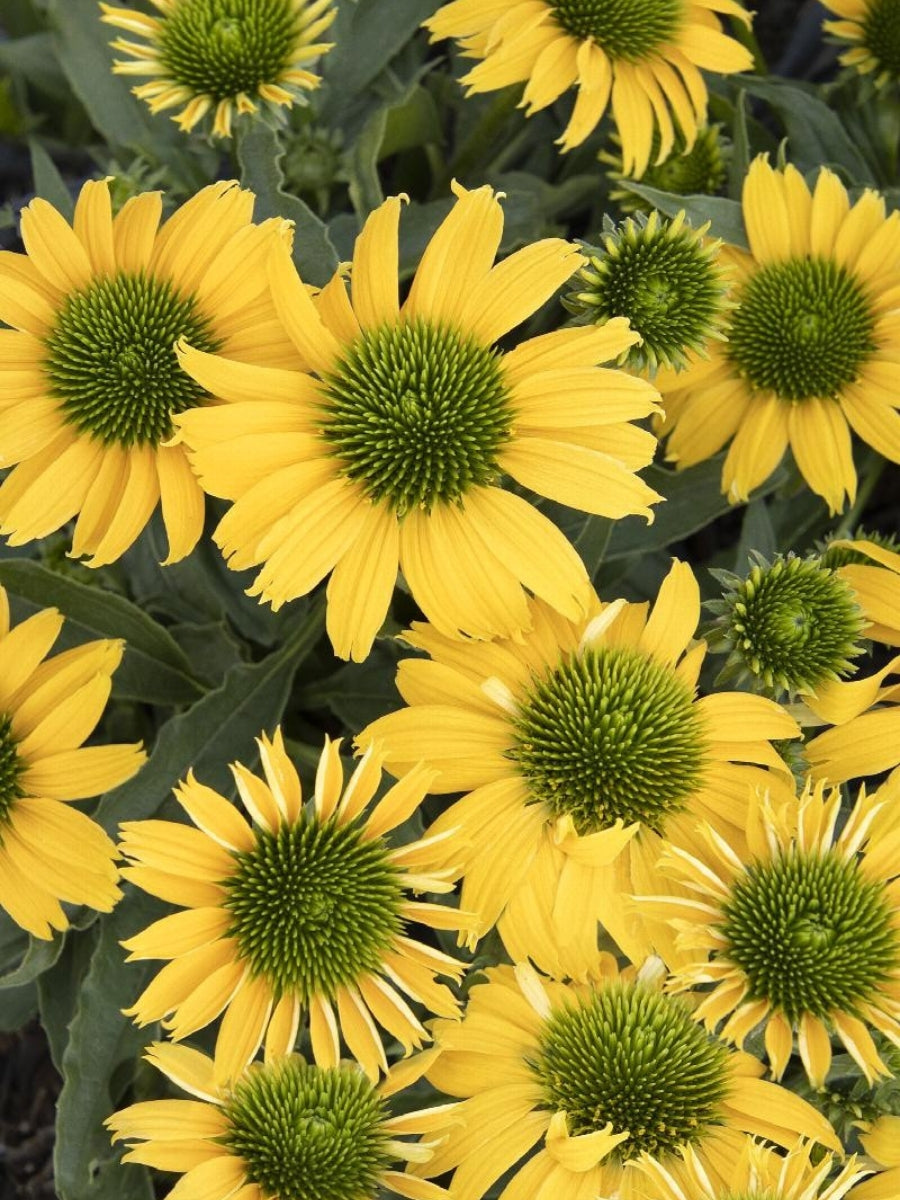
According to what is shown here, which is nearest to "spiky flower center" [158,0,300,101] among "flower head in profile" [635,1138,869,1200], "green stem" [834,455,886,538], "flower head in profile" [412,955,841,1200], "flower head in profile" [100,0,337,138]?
"flower head in profile" [100,0,337,138]

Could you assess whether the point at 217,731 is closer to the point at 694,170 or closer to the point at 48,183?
the point at 48,183

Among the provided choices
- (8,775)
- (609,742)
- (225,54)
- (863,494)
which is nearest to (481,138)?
(225,54)

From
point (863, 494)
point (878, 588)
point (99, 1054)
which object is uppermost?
point (878, 588)

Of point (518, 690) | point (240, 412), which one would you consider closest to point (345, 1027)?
point (518, 690)

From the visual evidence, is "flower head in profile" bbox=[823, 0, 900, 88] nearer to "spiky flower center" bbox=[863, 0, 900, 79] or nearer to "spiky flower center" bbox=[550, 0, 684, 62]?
"spiky flower center" bbox=[863, 0, 900, 79]

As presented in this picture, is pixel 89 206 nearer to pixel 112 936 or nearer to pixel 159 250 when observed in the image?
pixel 159 250

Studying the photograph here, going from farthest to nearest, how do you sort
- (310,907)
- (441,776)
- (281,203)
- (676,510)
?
(676,510), (281,203), (441,776), (310,907)

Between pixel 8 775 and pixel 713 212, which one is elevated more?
pixel 713 212

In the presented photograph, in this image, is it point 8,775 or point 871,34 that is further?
point 871,34
